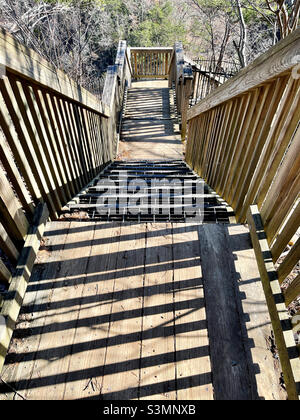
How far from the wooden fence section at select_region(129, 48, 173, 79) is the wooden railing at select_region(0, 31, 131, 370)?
694 centimetres

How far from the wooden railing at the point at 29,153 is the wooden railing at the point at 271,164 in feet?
4.60

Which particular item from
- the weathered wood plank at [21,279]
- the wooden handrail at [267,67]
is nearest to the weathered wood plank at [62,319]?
the weathered wood plank at [21,279]

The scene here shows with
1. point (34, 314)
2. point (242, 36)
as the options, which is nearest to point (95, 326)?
point (34, 314)

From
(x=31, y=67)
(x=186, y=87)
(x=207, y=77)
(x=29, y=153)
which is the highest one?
(x=31, y=67)

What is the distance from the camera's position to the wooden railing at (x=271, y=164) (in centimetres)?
147

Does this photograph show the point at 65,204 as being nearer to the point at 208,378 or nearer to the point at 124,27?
the point at 208,378

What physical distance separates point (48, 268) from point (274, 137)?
178 centimetres

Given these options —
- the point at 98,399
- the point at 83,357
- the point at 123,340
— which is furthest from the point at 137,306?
the point at 98,399

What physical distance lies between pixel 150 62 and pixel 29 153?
8780 millimetres

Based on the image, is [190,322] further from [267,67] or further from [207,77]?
[207,77]

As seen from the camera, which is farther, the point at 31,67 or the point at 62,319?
the point at 62,319

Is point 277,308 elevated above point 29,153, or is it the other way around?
point 29,153

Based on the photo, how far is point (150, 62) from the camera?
9.30 metres

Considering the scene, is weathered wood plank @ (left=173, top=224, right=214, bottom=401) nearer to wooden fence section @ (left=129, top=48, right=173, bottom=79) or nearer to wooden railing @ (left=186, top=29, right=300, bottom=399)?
wooden railing @ (left=186, top=29, right=300, bottom=399)
